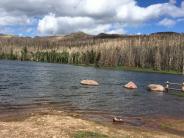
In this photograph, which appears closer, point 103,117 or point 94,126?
point 94,126

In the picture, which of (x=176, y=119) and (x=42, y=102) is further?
(x=42, y=102)

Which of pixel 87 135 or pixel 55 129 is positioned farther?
pixel 55 129

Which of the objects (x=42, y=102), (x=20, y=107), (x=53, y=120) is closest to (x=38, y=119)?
(x=53, y=120)

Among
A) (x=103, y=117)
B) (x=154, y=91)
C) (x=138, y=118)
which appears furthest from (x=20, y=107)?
(x=154, y=91)

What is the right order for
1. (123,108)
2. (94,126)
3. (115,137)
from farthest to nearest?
(123,108) → (94,126) → (115,137)

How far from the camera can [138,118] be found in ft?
137

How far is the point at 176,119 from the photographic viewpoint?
4300 centimetres

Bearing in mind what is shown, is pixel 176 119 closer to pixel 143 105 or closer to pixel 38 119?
pixel 143 105

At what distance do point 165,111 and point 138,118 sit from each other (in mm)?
10013

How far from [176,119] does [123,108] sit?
926 centimetres

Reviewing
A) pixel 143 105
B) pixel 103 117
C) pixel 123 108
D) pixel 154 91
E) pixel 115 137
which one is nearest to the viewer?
pixel 115 137

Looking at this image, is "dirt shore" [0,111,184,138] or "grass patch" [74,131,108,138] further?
"dirt shore" [0,111,184,138]

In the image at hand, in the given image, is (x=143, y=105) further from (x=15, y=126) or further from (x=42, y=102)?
(x=15, y=126)

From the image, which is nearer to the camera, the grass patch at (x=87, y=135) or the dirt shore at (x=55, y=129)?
the grass patch at (x=87, y=135)
